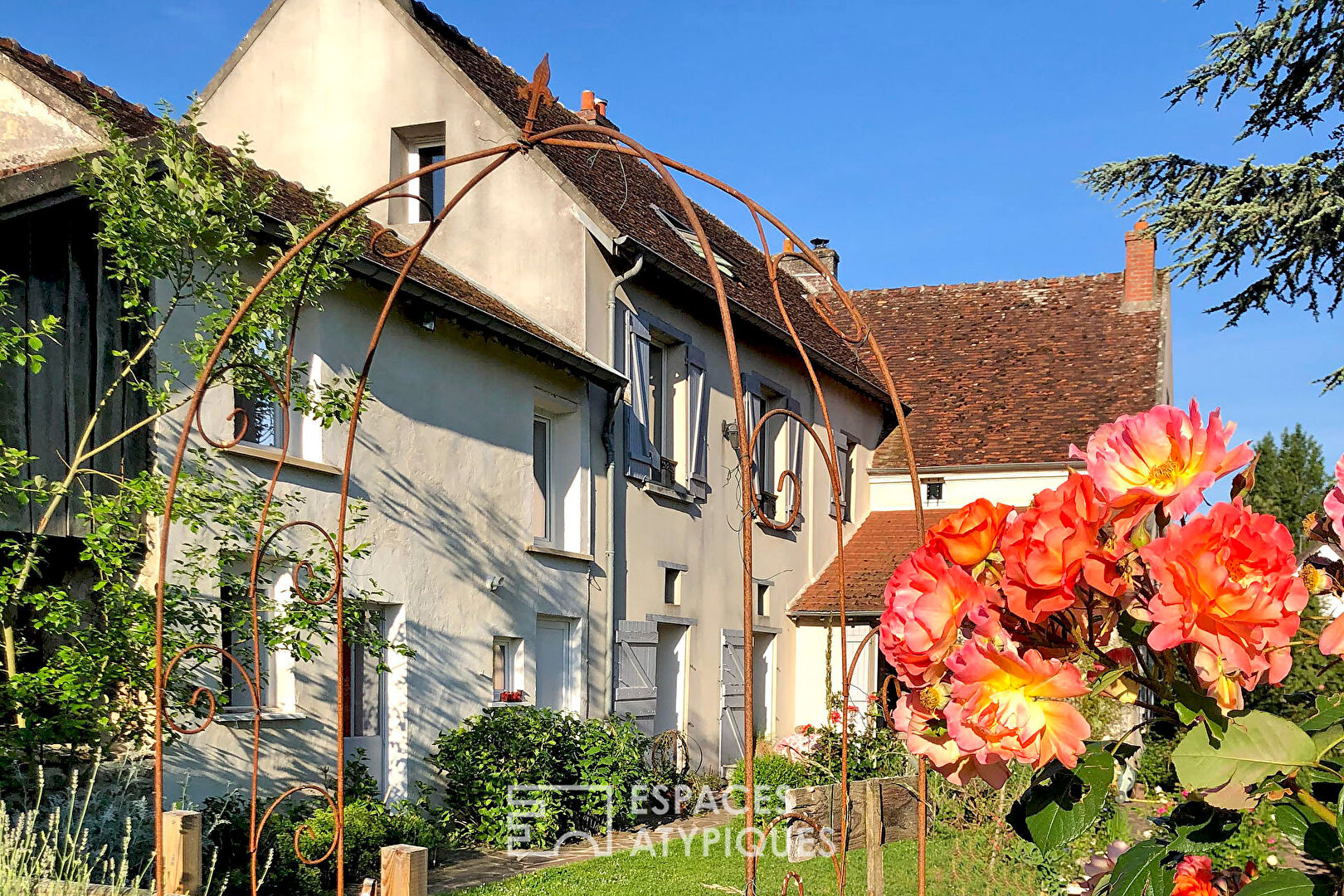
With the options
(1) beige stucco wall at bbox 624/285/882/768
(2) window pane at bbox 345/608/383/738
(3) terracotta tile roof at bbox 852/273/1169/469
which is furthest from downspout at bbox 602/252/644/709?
(3) terracotta tile roof at bbox 852/273/1169/469

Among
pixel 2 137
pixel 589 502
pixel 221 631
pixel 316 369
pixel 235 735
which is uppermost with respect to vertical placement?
pixel 2 137

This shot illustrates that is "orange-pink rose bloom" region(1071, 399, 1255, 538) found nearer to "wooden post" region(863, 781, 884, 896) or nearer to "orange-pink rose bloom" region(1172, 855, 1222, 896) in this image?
"orange-pink rose bloom" region(1172, 855, 1222, 896)

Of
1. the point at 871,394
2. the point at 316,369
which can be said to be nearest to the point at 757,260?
the point at 871,394

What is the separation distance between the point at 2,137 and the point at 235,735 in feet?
15.4

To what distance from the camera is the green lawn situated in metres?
8.46

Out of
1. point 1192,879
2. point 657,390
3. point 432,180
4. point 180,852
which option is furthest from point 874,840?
point 432,180

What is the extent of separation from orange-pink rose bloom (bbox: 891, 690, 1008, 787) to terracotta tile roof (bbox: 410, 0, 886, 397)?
1012 cm

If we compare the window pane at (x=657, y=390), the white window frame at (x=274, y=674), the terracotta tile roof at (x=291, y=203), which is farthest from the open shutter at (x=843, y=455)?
the white window frame at (x=274, y=674)

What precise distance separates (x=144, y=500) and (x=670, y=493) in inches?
329

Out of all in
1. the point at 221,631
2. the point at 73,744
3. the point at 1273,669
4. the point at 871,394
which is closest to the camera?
the point at 1273,669

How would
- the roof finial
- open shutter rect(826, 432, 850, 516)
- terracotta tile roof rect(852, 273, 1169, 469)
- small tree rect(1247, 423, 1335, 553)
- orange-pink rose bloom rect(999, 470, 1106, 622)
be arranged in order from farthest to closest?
small tree rect(1247, 423, 1335, 553) < terracotta tile roof rect(852, 273, 1169, 469) < open shutter rect(826, 432, 850, 516) < the roof finial < orange-pink rose bloom rect(999, 470, 1106, 622)

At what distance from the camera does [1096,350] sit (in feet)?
73.1

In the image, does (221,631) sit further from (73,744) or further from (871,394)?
(871,394)

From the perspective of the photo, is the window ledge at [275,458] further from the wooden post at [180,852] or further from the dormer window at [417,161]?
the dormer window at [417,161]
